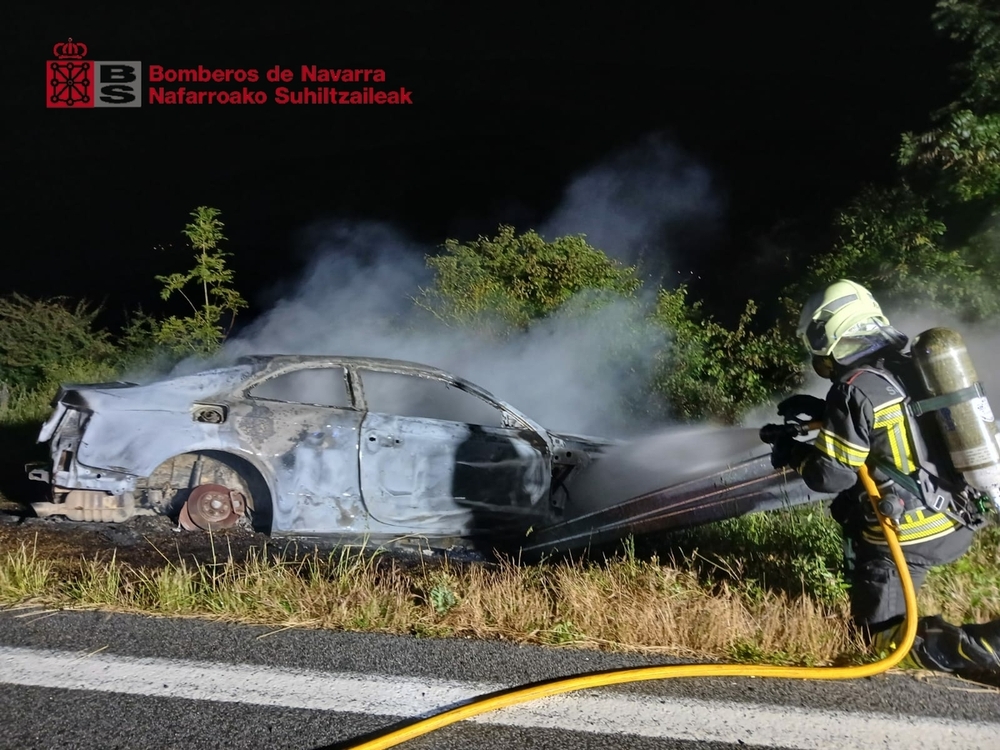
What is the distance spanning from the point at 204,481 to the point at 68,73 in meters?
9.67

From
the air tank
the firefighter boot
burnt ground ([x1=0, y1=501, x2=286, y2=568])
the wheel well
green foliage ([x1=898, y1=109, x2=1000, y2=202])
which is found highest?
green foliage ([x1=898, y1=109, x2=1000, y2=202])

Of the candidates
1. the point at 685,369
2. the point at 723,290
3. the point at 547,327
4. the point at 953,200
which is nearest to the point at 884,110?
the point at 723,290

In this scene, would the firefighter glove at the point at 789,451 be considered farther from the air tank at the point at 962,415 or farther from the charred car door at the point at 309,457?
the charred car door at the point at 309,457

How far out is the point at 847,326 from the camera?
116 inches

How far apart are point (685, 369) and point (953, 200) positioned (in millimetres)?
2529

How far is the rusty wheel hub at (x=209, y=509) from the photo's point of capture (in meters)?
4.72

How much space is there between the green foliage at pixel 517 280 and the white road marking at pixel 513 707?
555cm

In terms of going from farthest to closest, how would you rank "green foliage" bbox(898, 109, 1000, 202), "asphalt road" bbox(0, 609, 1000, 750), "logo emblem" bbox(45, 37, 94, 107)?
"logo emblem" bbox(45, 37, 94, 107), "green foliage" bbox(898, 109, 1000, 202), "asphalt road" bbox(0, 609, 1000, 750)

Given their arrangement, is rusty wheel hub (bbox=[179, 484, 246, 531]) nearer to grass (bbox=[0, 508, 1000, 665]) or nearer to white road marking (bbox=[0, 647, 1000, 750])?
grass (bbox=[0, 508, 1000, 665])

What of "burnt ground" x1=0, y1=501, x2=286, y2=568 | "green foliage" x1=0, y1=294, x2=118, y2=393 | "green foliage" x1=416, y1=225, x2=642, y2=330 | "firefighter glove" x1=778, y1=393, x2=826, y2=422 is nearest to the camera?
"firefighter glove" x1=778, y1=393, x2=826, y2=422

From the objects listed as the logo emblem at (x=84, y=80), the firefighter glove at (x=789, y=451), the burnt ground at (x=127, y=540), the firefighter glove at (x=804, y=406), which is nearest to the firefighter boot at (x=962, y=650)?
the firefighter glove at (x=789, y=451)

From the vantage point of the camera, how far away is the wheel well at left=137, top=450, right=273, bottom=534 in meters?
4.73

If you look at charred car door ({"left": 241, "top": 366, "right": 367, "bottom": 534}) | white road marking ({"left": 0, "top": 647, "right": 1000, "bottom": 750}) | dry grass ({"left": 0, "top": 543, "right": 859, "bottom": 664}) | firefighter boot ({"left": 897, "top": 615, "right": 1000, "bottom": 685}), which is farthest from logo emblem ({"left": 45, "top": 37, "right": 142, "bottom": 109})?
firefighter boot ({"left": 897, "top": 615, "right": 1000, "bottom": 685})

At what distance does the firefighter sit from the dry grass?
24 cm
